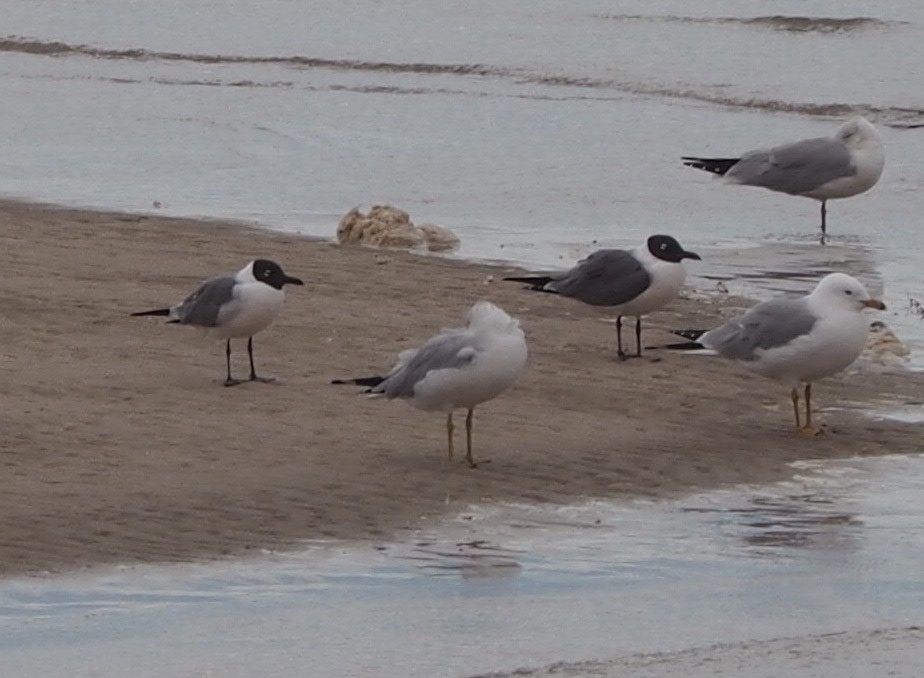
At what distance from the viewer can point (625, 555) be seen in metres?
7.52

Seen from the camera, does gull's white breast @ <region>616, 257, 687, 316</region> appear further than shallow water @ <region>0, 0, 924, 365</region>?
No

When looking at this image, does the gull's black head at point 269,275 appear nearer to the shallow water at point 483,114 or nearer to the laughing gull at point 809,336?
the laughing gull at point 809,336

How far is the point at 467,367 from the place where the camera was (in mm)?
8555

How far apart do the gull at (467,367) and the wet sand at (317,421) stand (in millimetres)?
240

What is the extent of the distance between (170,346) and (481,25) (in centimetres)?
2118

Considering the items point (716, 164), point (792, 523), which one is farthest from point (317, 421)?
point (716, 164)

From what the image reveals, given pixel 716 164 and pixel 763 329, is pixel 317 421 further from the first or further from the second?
pixel 716 164

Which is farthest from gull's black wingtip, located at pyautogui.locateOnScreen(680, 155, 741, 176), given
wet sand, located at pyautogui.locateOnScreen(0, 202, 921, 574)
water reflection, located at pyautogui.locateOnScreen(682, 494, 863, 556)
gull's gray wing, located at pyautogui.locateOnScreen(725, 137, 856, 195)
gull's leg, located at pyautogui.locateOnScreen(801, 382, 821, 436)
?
water reflection, located at pyautogui.locateOnScreen(682, 494, 863, 556)

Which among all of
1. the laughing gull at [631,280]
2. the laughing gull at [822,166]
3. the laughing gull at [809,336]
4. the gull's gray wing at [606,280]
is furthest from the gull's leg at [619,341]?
the laughing gull at [822,166]

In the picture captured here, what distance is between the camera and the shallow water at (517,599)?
→ 6.38 meters

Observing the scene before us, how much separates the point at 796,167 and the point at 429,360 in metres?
7.52

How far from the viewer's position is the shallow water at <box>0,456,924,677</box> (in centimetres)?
638

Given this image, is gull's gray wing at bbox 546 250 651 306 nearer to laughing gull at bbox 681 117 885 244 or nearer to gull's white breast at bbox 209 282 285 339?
gull's white breast at bbox 209 282 285 339

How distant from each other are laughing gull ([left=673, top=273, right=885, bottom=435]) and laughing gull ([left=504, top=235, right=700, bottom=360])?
45.9 inches
